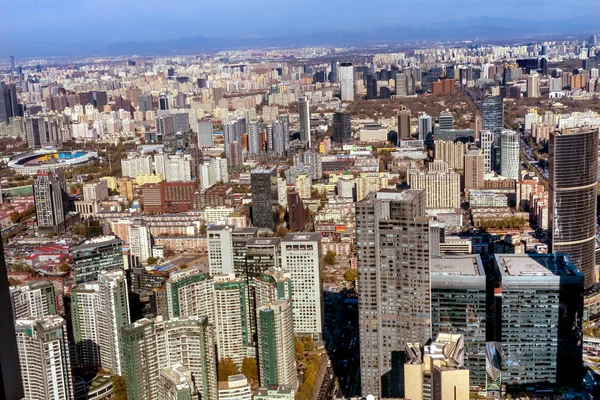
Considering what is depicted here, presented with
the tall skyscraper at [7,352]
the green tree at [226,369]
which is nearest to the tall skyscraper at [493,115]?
the green tree at [226,369]

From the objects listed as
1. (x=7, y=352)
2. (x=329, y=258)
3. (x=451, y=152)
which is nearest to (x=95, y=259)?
(x=329, y=258)

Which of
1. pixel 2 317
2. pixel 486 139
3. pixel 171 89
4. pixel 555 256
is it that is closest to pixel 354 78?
pixel 171 89

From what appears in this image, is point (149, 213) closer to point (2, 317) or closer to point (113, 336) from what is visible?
point (113, 336)

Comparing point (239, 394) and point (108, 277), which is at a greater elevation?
point (108, 277)

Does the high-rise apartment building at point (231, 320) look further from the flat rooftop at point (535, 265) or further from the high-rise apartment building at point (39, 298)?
the flat rooftop at point (535, 265)

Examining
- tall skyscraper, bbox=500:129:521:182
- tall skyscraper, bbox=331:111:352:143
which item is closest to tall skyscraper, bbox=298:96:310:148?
tall skyscraper, bbox=331:111:352:143

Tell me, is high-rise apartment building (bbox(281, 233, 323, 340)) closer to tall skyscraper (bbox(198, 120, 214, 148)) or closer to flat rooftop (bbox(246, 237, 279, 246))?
flat rooftop (bbox(246, 237, 279, 246))
